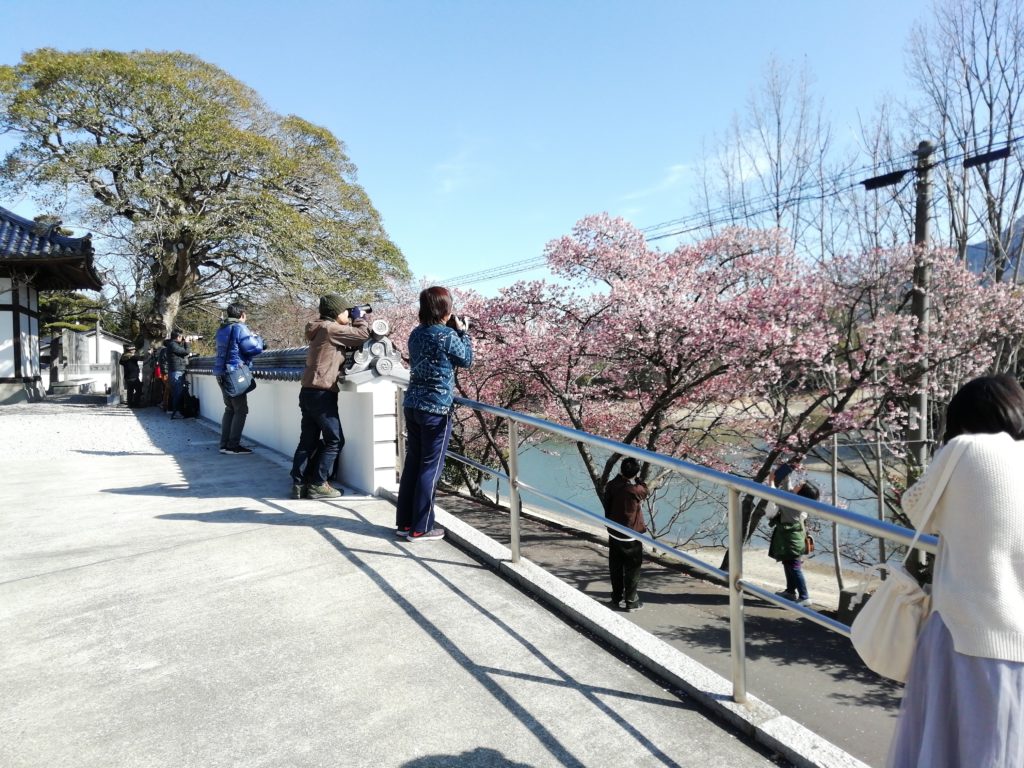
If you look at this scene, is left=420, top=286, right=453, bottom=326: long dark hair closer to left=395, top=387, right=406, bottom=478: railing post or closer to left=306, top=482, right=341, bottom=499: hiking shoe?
left=395, top=387, right=406, bottom=478: railing post

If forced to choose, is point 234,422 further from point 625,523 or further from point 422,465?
point 625,523

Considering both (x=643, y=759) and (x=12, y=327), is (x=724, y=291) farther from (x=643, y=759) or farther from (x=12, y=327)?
(x=12, y=327)

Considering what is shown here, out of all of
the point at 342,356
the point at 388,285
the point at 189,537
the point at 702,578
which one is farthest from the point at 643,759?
the point at 388,285

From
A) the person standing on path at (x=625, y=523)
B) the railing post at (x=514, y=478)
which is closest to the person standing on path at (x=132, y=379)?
the person standing on path at (x=625, y=523)

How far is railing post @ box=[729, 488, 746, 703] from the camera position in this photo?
7.44 ft

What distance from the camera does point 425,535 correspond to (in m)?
4.02

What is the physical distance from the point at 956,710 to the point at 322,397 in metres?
4.18

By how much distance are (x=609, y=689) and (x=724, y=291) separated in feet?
25.5

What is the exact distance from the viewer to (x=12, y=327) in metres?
16.5

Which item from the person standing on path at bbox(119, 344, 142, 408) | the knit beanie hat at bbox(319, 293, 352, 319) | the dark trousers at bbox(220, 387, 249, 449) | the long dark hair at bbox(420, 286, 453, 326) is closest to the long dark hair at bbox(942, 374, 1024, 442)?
the long dark hair at bbox(420, 286, 453, 326)

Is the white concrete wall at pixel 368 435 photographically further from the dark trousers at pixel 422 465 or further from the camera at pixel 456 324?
the camera at pixel 456 324

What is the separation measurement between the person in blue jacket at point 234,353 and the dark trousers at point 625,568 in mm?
4296

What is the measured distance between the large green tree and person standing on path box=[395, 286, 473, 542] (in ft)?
52.2

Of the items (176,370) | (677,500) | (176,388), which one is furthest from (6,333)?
(677,500)
